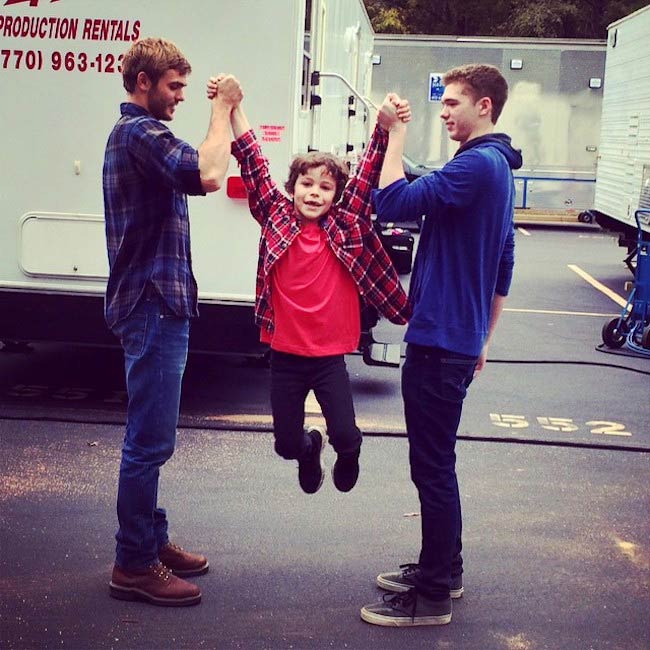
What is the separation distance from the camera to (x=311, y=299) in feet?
14.4

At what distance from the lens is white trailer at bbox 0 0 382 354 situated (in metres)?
6.71

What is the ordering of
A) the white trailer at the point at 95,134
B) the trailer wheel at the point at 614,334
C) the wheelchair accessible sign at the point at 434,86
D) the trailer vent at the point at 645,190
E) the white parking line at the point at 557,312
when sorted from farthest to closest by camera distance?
1. the wheelchair accessible sign at the point at 434,86
2. the trailer vent at the point at 645,190
3. the white parking line at the point at 557,312
4. the trailer wheel at the point at 614,334
5. the white trailer at the point at 95,134

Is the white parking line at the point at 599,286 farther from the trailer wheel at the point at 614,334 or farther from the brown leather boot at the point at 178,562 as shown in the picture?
the brown leather boot at the point at 178,562

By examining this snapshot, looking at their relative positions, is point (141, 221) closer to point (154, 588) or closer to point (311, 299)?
point (311, 299)

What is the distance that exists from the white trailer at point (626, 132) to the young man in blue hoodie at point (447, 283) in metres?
9.53

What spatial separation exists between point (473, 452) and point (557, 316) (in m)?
5.61

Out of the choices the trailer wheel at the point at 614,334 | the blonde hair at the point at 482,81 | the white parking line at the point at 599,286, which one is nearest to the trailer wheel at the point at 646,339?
the trailer wheel at the point at 614,334

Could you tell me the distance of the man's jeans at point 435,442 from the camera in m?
4.16

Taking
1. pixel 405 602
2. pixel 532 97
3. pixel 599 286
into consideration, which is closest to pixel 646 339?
pixel 599 286

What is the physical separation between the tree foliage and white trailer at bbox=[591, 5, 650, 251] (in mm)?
17200

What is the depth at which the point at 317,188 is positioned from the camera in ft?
14.2

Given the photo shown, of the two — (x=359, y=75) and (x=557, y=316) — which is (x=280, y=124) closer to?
(x=557, y=316)

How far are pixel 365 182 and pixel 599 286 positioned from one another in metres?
10.8

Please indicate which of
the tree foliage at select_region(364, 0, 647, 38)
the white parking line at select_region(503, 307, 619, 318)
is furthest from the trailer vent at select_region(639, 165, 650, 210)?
the tree foliage at select_region(364, 0, 647, 38)
